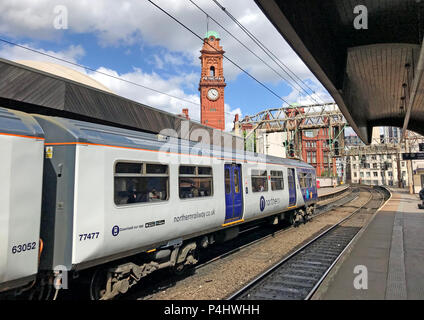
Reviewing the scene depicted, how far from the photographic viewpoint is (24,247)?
450cm

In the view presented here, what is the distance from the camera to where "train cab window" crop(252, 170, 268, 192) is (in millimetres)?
10890

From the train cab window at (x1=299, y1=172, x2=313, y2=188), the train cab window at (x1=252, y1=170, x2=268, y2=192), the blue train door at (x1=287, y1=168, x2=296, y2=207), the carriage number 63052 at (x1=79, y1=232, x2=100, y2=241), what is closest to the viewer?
the carriage number 63052 at (x1=79, y1=232, x2=100, y2=241)

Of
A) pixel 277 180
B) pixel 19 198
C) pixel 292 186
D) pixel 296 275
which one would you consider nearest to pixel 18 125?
pixel 19 198

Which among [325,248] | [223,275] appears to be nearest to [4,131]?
[223,275]

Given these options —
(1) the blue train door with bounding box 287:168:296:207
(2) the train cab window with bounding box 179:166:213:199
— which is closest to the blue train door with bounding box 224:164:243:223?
(2) the train cab window with bounding box 179:166:213:199

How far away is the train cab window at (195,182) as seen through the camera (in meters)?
7.47

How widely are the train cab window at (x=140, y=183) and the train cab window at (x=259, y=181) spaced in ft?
15.4

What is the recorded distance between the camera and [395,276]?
285 inches

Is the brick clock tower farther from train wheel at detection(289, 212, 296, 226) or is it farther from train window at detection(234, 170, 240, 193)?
train window at detection(234, 170, 240, 193)

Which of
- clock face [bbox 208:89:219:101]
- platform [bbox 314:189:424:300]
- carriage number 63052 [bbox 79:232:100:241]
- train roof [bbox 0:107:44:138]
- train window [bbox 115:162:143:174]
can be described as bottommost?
platform [bbox 314:189:424:300]

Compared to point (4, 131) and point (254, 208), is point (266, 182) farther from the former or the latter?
point (4, 131)

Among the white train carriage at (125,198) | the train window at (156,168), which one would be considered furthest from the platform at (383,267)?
the train window at (156,168)

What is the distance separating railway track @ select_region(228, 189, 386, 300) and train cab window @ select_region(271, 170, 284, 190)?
8.49 feet
